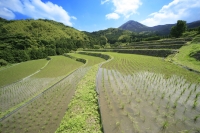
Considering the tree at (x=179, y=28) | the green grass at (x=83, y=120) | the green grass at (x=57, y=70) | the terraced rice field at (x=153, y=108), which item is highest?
the tree at (x=179, y=28)

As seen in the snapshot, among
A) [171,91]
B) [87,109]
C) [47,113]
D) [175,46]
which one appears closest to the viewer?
[87,109]

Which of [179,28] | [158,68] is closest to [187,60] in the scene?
[158,68]

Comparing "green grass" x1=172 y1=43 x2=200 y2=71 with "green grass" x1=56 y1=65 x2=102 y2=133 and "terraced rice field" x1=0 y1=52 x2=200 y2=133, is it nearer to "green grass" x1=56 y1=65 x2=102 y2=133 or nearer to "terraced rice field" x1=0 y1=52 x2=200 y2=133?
"terraced rice field" x1=0 y1=52 x2=200 y2=133

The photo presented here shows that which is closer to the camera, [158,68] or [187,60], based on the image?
[158,68]

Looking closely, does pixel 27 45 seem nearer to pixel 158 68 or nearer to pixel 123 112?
pixel 158 68

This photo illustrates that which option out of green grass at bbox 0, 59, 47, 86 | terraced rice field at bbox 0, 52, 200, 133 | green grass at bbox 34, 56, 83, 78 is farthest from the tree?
green grass at bbox 0, 59, 47, 86

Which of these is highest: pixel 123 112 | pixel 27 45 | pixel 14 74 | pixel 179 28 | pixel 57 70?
pixel 27 45

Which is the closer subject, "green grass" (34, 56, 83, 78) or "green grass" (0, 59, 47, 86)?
"green grass" (0, 59, 47, 86)

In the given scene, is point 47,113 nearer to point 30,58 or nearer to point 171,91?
point 171,91

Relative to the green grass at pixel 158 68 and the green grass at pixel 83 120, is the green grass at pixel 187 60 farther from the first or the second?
the green grass at pixel 83 120

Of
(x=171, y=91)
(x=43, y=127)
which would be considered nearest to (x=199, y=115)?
(x=171, y=91)

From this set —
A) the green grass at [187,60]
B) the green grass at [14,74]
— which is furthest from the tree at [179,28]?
the green grass at [14,74]
